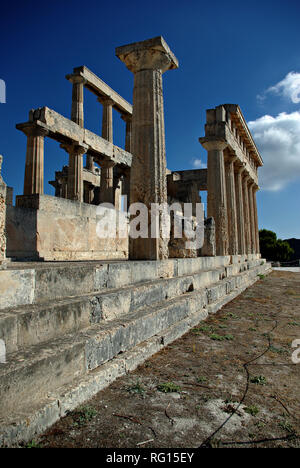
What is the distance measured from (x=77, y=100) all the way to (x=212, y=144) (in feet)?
27.5

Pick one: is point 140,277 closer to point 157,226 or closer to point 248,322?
point 157,226

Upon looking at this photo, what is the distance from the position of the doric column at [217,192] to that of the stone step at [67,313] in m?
8.03

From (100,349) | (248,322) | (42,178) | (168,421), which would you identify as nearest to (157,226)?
(248,322)

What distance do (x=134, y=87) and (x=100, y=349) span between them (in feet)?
17.6

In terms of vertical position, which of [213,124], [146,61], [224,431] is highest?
[213,124]

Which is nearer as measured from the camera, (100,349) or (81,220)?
(100,349)

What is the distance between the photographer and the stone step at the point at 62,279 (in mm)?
2648

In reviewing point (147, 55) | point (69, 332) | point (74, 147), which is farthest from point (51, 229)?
point (74, 147)

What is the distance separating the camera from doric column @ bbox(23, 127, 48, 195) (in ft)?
44.2

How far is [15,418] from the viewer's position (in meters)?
1.93

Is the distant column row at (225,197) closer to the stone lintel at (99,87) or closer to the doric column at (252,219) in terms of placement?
the doric column at (252,219)

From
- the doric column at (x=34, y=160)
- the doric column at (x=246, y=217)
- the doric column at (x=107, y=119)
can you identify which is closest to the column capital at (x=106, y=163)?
the doric column at (x=107, y=119)

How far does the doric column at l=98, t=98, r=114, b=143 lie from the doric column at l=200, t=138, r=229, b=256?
866 centimetres

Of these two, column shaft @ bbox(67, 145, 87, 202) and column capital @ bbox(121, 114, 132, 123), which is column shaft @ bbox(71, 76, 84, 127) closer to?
column shaft @ bbox(67, 145, 87, 202)
